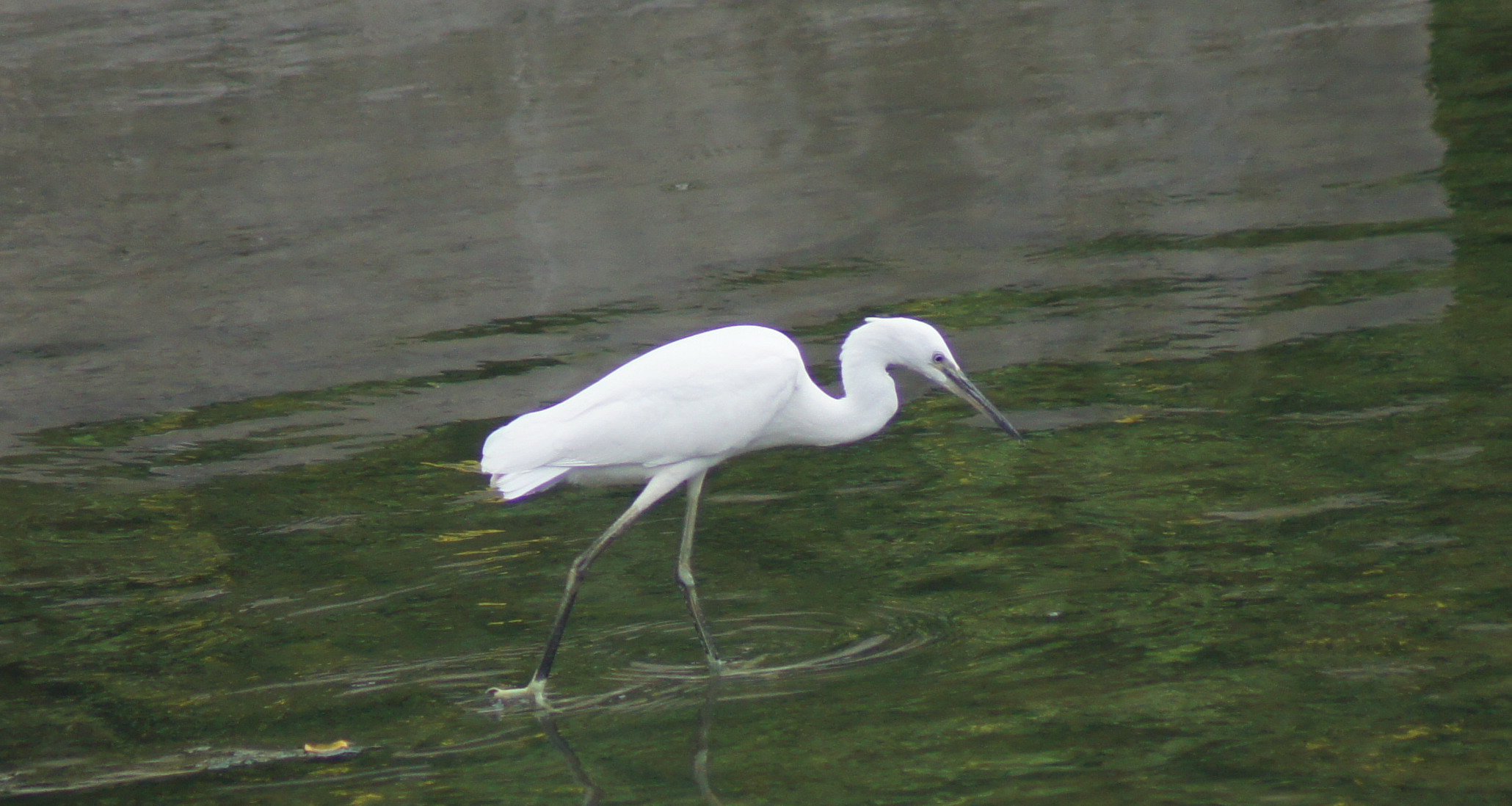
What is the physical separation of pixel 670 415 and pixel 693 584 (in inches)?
21.5

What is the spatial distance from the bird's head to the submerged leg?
2.47 feet

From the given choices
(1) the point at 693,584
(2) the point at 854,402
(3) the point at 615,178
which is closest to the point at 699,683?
(1) the point at 693,584

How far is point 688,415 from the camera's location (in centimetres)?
498

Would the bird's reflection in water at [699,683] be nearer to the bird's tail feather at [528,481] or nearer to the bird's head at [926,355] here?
the bird's tail feather at [528,481]

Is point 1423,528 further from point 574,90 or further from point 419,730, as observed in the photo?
point 574,90

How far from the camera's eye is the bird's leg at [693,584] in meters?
4.88

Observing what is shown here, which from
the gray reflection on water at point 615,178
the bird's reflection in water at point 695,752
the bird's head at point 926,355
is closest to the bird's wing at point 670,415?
the bird's head at point 926,355

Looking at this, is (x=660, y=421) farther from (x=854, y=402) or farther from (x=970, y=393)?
(x=970, y=393)

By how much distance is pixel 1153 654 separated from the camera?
4531mm

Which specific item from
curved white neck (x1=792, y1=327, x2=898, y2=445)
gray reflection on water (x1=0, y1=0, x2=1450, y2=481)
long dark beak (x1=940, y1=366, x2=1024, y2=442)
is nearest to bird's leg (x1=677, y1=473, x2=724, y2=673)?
curved white neck (x1=792, y1=327, x2=898, y2=445)

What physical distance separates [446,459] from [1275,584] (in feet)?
12.2

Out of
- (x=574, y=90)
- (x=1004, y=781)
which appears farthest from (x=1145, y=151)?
(x=1004, y=781)

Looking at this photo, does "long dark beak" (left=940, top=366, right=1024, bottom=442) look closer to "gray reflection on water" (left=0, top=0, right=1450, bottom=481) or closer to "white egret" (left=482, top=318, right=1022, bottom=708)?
"white egret" (left=482, top=318, right=1022, bottom=708)

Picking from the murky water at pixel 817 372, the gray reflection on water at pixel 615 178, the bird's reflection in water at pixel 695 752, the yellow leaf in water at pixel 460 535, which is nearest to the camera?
the bird's reflection in water at pixel 695 752
